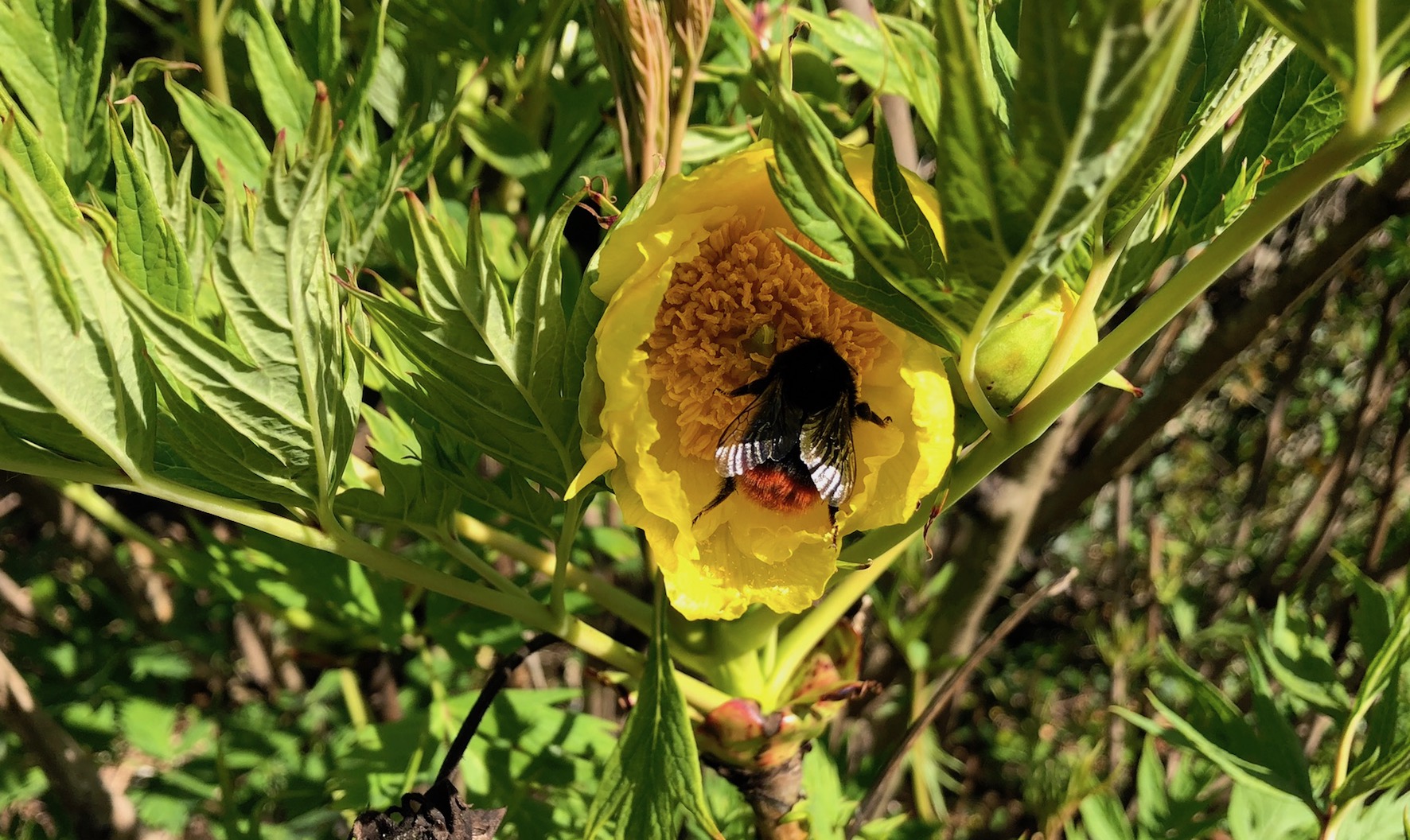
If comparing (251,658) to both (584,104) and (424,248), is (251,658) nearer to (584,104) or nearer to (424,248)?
(584,104)

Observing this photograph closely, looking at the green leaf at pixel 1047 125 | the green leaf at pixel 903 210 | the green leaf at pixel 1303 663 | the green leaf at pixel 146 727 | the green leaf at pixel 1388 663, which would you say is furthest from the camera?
the green leaf at pixel 146 727

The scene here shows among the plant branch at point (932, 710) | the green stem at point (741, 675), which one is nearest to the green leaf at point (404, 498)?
the green stem at point (741, 675)

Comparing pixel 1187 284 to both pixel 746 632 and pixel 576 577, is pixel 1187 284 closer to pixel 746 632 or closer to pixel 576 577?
pixel 746 632

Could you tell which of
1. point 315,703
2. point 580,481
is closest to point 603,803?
point 580,481

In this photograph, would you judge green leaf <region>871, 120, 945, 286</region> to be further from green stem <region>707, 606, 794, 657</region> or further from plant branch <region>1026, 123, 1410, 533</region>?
plant branch <region>1026, 123, 1410, 533</region>

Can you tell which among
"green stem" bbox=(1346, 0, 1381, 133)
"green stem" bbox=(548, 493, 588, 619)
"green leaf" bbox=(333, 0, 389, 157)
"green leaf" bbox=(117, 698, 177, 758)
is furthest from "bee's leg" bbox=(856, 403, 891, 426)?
"green leaf" bbox=(117, 698, 177, 758)

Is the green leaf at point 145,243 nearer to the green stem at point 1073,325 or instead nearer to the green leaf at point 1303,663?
the green stem at point 1073,325

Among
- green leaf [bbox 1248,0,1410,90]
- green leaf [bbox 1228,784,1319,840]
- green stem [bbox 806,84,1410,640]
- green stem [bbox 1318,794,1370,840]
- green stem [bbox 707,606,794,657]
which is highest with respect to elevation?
green leaf [bbox 1248,0,1410,90]
